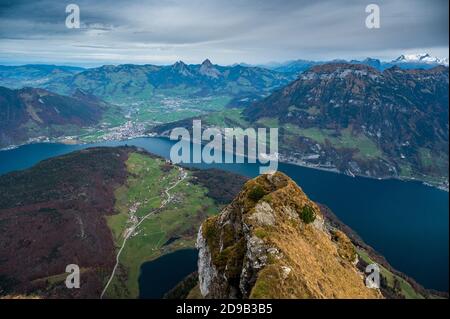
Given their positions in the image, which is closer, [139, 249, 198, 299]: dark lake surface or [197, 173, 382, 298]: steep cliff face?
[197, 173, 382, 298]: steep cliff face

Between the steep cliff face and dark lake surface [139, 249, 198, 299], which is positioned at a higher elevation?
the steep cliff face

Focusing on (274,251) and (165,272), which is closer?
(274,251)

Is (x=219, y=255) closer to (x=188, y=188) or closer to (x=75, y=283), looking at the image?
(x=75, y=283)

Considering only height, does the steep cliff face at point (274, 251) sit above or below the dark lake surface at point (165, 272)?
above

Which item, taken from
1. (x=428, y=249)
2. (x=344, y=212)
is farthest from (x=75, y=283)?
(x=344, y=212)
